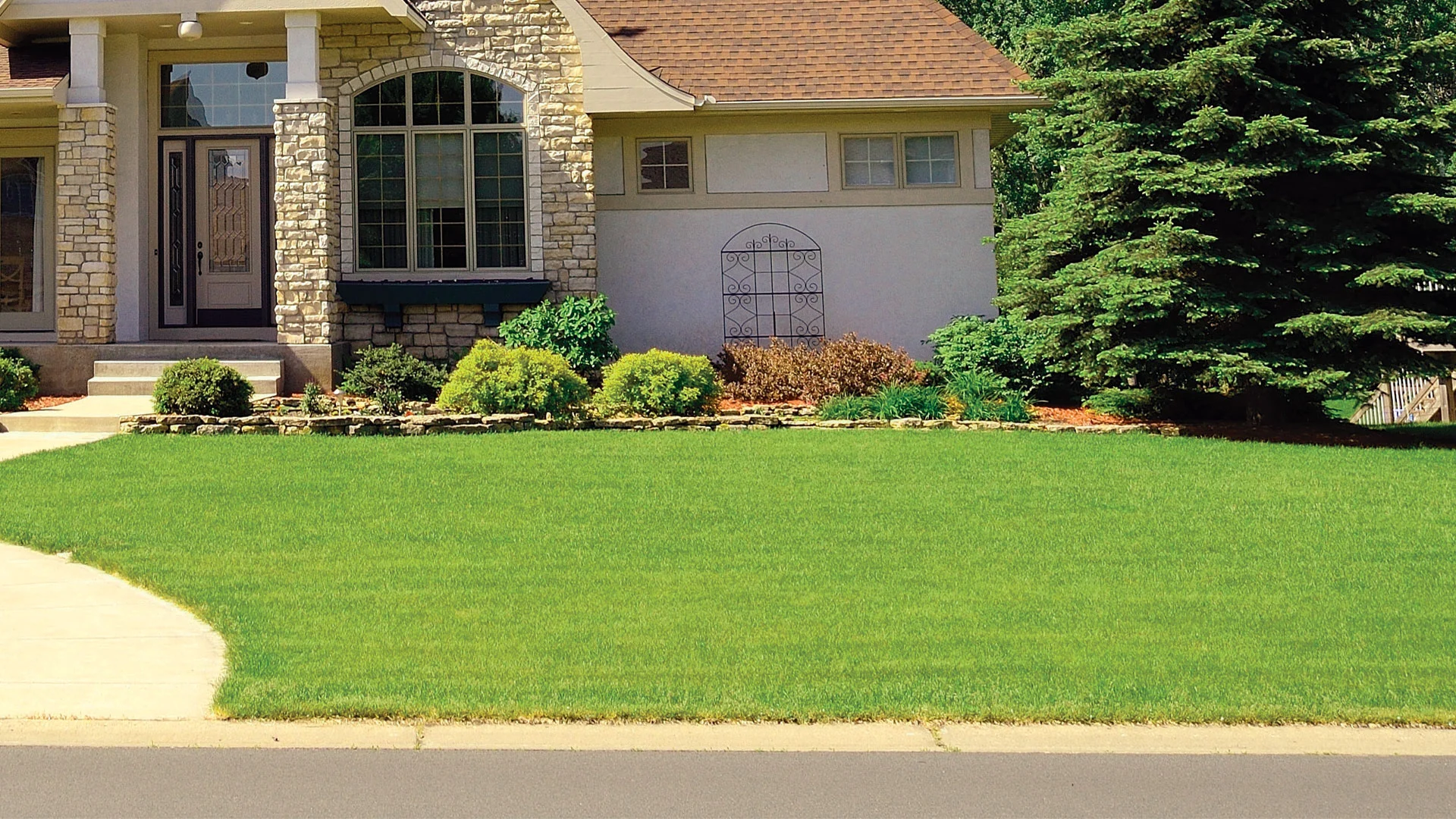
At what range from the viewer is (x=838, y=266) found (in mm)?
19656

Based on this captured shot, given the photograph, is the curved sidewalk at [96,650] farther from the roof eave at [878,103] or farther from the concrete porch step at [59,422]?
the roof eave at [878,103]

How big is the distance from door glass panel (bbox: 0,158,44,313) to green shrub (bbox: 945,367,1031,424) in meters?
12.7

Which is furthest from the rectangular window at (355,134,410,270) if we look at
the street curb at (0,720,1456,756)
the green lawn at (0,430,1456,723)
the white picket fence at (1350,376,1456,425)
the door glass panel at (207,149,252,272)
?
the white picket fence at (1350,376,1456,425)

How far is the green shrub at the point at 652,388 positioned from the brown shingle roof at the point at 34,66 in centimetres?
833

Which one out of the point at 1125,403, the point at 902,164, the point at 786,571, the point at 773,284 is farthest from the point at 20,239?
the point at 786,571

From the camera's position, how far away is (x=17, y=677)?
655 cm

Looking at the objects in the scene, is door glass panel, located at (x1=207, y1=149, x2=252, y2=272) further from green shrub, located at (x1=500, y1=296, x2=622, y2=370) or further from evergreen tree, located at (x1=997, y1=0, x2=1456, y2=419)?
evergreen tree, located at (x1=997, y1=0, x2=1456, y2=419)

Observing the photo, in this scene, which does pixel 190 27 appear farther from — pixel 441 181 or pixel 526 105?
pixel 526 105

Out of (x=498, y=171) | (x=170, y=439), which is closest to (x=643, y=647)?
(x=170, y=439)

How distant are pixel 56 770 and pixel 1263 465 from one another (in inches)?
396

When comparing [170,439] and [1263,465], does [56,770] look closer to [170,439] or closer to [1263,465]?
[170,439]

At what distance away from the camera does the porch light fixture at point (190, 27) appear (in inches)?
677

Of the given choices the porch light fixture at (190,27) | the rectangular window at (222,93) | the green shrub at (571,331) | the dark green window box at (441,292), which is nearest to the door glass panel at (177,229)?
the rectangular window at (222,93)

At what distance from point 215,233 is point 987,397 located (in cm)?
1077
